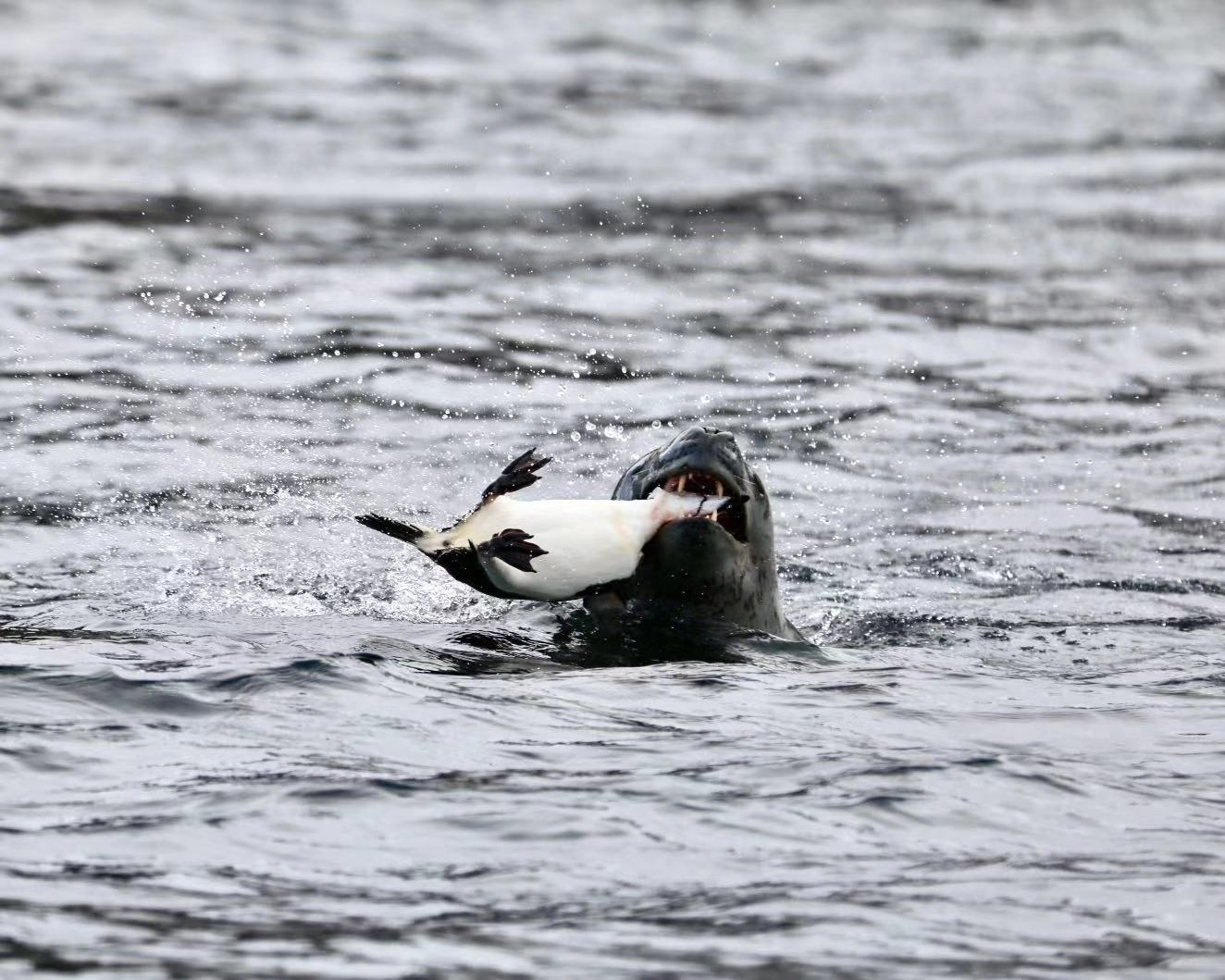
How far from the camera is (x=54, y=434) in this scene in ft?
37.4

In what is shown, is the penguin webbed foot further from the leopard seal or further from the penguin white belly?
the leopard seal

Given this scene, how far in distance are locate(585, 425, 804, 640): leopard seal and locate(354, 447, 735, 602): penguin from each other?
0.07 metres

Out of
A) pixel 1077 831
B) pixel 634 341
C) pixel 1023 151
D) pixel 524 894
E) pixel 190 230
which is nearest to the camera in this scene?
pixel 524 894

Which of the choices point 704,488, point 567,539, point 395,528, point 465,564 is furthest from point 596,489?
point 395,528

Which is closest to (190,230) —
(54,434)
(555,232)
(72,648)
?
(555,232)

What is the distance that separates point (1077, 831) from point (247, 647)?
113 inches

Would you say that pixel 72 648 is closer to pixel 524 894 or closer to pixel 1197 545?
pixel 524 894

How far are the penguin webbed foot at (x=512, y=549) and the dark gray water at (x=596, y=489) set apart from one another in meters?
0.43

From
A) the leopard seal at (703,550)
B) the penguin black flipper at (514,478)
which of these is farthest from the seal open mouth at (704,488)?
the penguin black flipper at (514,478)

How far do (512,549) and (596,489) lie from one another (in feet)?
13.8

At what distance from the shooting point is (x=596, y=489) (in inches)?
430

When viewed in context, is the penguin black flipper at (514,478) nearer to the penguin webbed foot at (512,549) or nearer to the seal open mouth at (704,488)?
the penguin webbed foot at (512,549)

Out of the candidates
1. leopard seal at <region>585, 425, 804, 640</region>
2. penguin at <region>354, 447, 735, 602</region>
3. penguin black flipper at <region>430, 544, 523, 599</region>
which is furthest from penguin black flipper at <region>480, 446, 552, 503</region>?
leopard seal at <region>585, 425, 804, 640</region>

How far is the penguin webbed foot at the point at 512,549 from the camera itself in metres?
6.71
